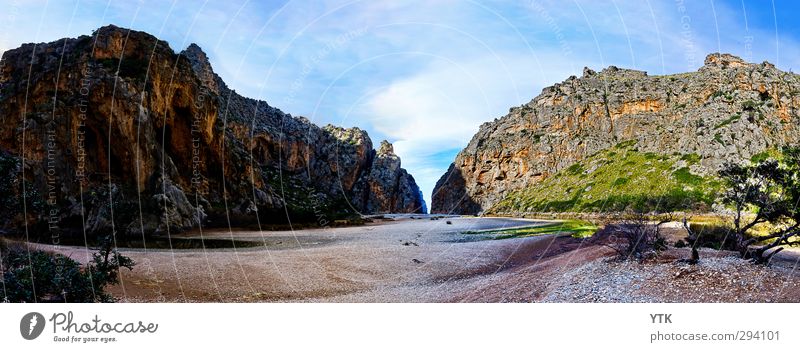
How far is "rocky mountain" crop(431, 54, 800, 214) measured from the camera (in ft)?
145

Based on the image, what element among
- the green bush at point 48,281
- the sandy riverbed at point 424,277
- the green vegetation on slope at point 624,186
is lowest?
the sandy riverbed at point 424,277

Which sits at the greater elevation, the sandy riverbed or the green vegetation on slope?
the green vegetation on slope

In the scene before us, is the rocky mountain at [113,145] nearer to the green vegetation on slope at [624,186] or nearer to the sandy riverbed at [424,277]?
the sandy riverbed at [424,277]

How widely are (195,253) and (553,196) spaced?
3221 inches

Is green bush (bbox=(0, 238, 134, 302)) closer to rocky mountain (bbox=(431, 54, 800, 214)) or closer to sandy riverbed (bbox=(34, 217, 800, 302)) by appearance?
sandy riverbed (bbox=(34, 217, 800, 302))

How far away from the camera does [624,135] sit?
10194 cm

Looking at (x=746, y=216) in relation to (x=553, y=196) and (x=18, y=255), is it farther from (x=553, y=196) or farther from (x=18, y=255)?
(x=553, y=196)

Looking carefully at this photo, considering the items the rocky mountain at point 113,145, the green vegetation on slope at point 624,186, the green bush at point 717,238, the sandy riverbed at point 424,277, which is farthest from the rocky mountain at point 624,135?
the rocky mountain at point 113,145

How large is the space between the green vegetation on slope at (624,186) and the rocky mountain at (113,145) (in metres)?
26.7

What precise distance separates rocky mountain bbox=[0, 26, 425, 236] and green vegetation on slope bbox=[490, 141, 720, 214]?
2668 centimetres
